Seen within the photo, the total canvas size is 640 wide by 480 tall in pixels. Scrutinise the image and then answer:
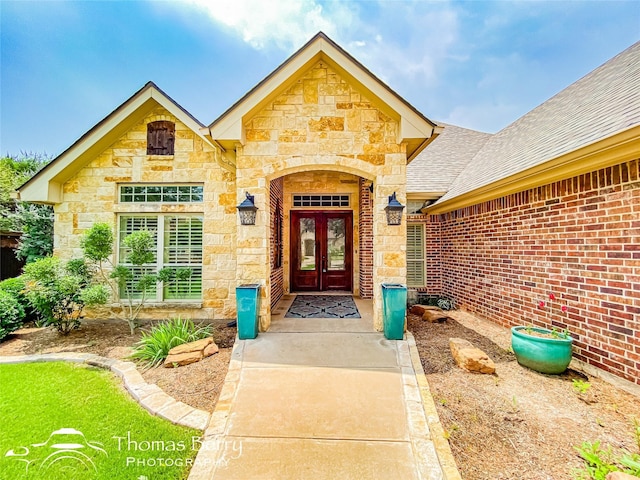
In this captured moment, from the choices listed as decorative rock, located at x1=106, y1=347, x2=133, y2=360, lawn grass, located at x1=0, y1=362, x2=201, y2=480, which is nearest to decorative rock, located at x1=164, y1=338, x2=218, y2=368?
lawn grass, located at x1=0, y1=362, x2=201, y2=480

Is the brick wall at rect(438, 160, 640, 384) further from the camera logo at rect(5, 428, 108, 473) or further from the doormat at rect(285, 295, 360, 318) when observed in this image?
the camera logo at rect(5, 428, 108, 473)

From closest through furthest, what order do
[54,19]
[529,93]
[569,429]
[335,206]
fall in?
[569,429] < [54,19] < [335,206] < [529,93]

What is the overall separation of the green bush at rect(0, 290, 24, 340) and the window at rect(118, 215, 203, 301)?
6.17ft

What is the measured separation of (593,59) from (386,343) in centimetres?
888

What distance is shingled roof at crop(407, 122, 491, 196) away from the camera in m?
7.88

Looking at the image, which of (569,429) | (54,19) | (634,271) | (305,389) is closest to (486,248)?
A: (634,271)

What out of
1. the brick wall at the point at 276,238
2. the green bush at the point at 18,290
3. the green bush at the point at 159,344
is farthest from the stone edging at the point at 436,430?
the green bush at the point at 18,290

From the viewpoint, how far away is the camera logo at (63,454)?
2.22 metres

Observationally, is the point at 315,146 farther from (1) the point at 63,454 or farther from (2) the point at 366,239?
(1) the point at 63,454

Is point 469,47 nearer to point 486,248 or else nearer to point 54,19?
point 486,248

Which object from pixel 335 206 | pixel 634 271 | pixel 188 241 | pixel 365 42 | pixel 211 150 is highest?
pixel 365 42

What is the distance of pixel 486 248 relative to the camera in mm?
5945

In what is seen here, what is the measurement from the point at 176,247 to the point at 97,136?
2.81 meters

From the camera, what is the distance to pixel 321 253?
839cm
